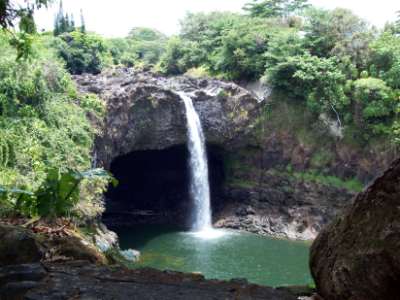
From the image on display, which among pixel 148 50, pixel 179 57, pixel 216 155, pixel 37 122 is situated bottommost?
pixel 216 155

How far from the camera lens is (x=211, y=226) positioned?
2186 centimetres

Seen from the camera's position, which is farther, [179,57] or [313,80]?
[179,57]

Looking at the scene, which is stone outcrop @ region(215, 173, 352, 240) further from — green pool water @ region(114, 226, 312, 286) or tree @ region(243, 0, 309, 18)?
tree @ region(243, 0, 309, 18)

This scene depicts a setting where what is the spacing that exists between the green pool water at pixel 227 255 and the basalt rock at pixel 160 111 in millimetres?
3730

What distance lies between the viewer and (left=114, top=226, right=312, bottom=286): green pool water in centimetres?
1364

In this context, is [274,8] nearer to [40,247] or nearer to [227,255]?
[227,255]

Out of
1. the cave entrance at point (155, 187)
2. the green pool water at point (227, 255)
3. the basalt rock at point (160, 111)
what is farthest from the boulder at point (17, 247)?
the cave entrance at point (155, 187)

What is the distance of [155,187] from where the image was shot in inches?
986

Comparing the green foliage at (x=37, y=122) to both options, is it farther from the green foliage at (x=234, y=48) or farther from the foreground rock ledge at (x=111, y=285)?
the green foliage at (x=234, y=48)

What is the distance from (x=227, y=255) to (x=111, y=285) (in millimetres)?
12649

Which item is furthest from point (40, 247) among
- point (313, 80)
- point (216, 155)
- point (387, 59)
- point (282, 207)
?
point (216, 155)

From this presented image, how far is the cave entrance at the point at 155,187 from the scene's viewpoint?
23453 millimetres

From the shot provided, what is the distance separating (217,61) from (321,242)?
73.2 feet

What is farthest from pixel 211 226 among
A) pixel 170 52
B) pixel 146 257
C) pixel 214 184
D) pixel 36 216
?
pixel 36 216
